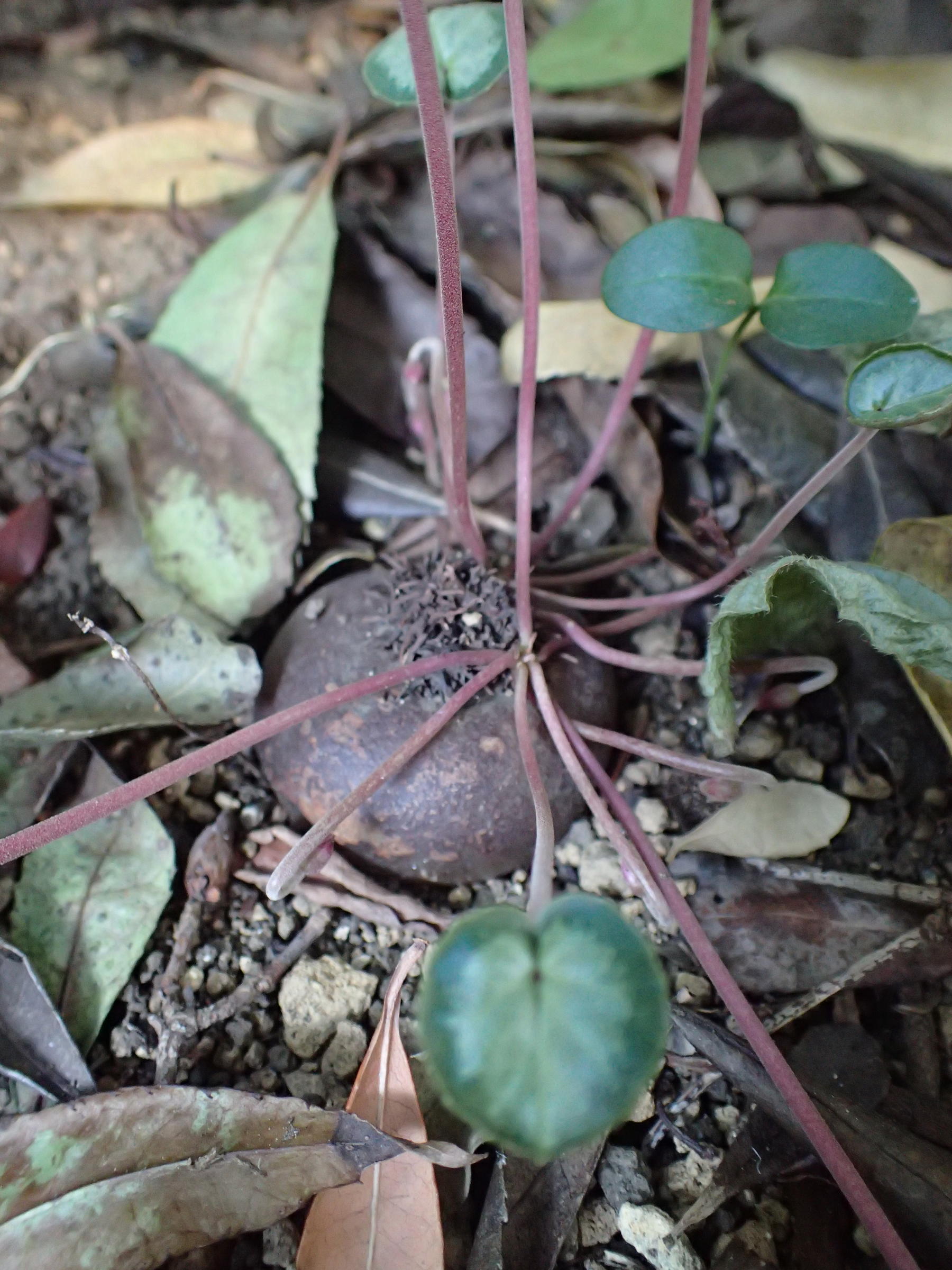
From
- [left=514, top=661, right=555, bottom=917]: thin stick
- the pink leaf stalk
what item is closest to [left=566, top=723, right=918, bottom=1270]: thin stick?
[left=514, top=661, right=555, bottom=917]: thin stick

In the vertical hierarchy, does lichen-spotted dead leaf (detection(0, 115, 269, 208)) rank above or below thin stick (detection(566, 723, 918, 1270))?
above

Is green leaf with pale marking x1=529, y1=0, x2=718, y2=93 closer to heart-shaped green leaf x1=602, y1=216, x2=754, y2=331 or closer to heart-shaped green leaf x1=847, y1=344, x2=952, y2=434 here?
heart-shaped green leaf x1=602, y1=216, x2=754, y2=331

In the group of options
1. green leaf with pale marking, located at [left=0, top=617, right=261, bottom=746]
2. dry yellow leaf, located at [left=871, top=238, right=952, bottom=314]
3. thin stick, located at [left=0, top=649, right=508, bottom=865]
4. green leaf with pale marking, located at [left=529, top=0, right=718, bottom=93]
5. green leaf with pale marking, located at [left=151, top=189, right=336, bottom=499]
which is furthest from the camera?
green leaf with pale marking, located at [left=529, top=0, right=718, bottom=93]

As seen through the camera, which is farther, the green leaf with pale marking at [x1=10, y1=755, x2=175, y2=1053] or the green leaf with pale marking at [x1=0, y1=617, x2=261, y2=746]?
the green leaf with pale marking at [x1=0, y1=617, x2=261, y2=746]

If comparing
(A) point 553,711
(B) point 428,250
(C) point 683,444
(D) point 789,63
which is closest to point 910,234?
(D) point 789,63

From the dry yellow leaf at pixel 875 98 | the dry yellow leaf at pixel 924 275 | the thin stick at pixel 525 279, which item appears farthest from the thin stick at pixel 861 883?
the dry yellow leaf at pixel 875 98

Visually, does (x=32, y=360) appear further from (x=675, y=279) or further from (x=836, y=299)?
(x=836, y=299)

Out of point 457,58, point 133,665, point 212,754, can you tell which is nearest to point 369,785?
point 212,754
